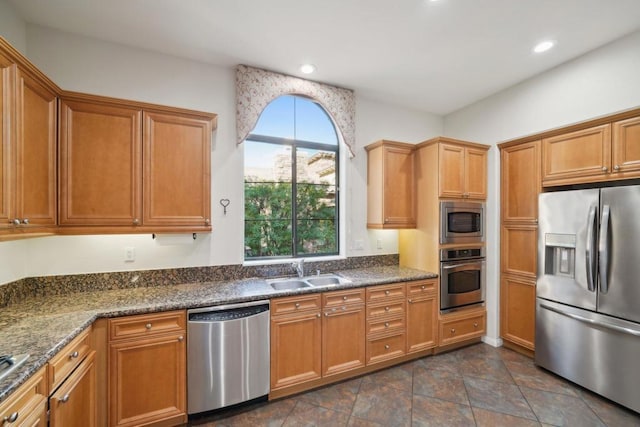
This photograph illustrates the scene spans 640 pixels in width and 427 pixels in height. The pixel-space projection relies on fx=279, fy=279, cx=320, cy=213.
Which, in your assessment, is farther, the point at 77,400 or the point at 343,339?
the point at 343,339

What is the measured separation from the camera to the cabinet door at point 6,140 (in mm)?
1434

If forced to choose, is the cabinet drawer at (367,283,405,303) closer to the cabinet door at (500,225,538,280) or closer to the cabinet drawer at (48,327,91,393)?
the cabinet door at (500,225,538,280)

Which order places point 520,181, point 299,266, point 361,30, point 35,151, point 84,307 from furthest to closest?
point 520,181
point 299,266
point 361,30
point 84,307
point 35,151

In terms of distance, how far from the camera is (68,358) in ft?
4.77

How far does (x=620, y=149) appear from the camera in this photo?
7.42 feet

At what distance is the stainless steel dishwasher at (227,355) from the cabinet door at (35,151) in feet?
3.71

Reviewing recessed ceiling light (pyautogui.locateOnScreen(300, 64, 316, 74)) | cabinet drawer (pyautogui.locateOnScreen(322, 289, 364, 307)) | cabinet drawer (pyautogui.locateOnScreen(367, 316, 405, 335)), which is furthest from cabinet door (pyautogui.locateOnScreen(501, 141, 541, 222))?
recessed ceiling light (pyautogui.locateOnScreen(300, 64, 316, 74))

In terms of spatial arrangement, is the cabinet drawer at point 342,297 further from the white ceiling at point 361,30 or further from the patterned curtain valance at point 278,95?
the white ceiling at point 361,30

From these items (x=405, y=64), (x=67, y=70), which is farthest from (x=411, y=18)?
(x=67, y=70)

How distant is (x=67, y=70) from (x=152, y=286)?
72.4 inches

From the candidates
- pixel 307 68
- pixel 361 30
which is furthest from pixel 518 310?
pixel 307 68

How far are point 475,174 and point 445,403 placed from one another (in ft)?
7.70

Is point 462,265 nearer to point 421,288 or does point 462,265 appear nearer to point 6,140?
point 421,288

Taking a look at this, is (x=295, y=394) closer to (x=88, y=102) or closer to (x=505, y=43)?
(x=88, y=102)
